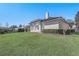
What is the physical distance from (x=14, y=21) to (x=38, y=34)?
257 mm

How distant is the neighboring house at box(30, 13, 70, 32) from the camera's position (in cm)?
370

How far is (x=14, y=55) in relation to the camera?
12.0 ft

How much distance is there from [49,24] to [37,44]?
0.73ft

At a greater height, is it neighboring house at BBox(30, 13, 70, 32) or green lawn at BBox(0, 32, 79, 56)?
neighboring house at BBox(30, 13, 70, 32)

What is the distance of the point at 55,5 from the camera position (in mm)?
3686

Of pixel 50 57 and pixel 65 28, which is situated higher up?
pixel 65 28

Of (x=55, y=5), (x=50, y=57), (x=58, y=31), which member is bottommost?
(x=50, y=57)

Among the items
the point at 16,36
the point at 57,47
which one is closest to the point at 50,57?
the point at 57,47

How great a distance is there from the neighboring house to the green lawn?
0.08 meters

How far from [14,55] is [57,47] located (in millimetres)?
406

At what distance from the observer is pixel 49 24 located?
3.73m

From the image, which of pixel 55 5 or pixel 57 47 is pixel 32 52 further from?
pixel 55 5

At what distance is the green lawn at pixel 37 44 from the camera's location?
367cm

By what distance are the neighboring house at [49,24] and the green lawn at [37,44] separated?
0.25ft
